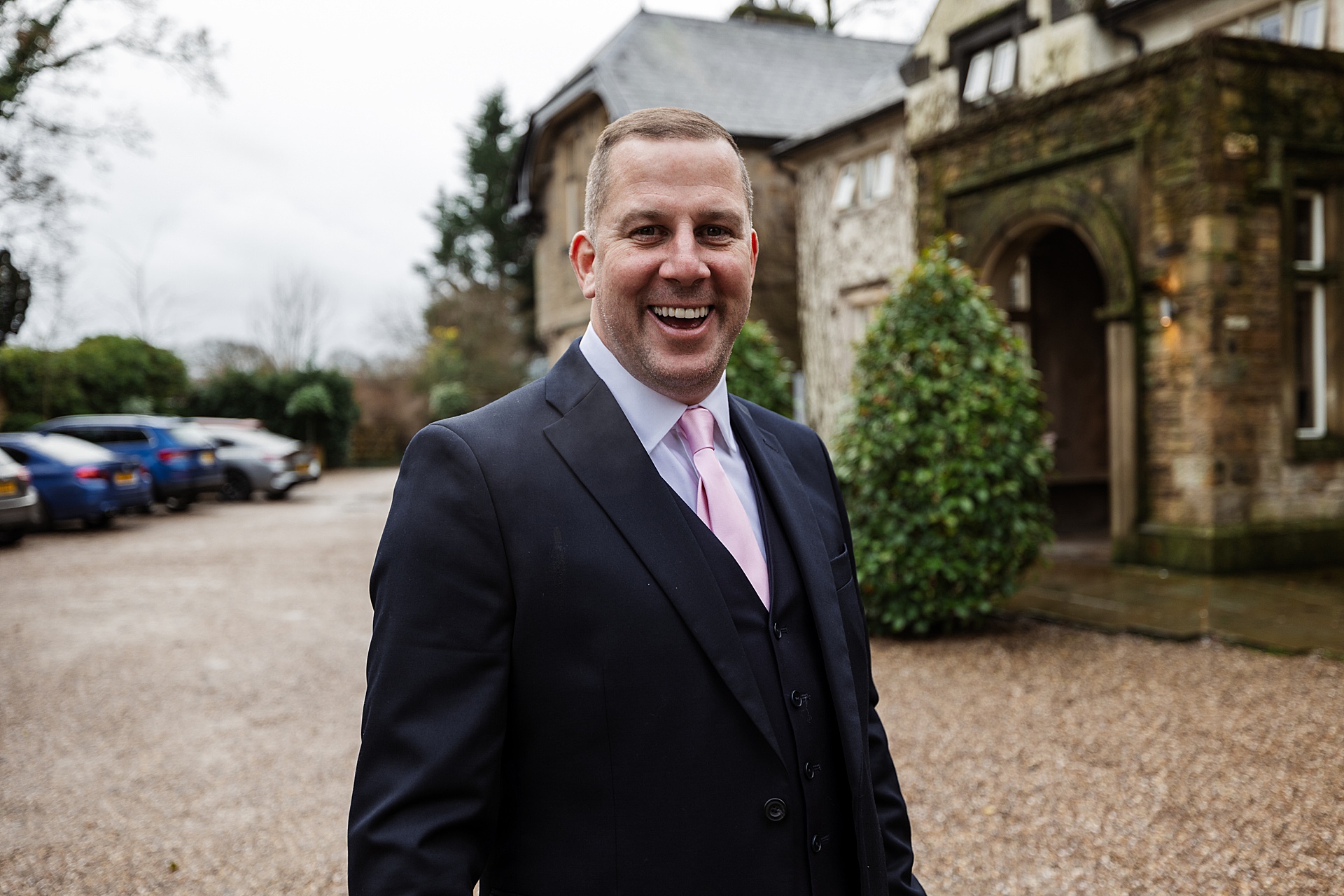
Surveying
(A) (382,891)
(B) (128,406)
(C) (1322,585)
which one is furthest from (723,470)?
(B) (128,406)

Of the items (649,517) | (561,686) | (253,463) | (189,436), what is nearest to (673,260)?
(649,517)

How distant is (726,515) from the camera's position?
1570 millimetres

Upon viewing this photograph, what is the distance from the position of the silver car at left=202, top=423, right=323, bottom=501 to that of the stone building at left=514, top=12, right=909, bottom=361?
5994mm

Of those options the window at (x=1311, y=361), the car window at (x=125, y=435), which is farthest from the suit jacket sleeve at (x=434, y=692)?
the car window at (x=125, y=435)

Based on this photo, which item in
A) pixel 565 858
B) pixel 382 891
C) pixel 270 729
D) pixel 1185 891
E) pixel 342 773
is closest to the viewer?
pixel 382 891

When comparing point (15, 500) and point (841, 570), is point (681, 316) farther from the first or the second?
point (15, 500)

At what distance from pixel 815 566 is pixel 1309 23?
35.0 feet

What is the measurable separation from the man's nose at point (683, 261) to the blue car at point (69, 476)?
1520 centimetres

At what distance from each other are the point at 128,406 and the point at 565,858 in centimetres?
2782

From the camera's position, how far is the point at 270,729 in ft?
17.9

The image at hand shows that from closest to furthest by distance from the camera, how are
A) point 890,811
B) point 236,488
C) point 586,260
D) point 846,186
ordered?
1. point 586,260
2. point 890,811
3. point 846,186
4. point 236,488

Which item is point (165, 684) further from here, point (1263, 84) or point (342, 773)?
point (1263, 84)

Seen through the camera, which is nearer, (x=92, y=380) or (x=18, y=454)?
(x=18, y=454)

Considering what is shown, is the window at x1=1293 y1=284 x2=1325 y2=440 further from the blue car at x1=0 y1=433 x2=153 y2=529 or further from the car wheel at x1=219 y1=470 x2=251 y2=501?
the car wheel at x1=219 y1=470 x2=251 y2=501
